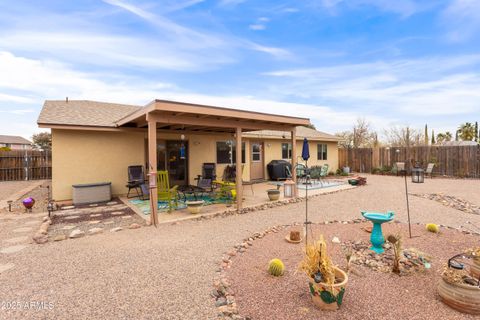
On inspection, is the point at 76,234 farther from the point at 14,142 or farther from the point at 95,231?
the point at 14,142

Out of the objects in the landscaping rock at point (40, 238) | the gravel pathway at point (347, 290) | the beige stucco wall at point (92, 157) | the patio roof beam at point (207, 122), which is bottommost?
the gravel pathway at point (347, 290)

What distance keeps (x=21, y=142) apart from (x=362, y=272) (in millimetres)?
52253

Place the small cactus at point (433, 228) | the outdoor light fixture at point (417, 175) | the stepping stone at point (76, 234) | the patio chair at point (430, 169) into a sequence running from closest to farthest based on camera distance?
the stepping stone at point (76, 234)
the small cactus at point (433, 228)
the outdoor light fixture at point (417, 175)
the patio chair at point (430, 169)

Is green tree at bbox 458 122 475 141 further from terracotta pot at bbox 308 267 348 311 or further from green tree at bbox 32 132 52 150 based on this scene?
green tree at bbox 32 132 52 150

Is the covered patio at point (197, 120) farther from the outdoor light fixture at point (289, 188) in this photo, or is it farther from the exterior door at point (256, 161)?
the exterior door at point (256, 161)

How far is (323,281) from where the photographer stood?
2418 millimetres

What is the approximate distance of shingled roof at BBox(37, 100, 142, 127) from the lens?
7.49 metres

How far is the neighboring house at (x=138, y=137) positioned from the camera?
19.9 feet

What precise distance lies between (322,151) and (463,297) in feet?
48.0

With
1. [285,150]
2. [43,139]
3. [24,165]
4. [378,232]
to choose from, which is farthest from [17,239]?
[43,139]

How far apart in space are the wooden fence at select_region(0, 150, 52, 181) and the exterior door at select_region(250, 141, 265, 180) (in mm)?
12239

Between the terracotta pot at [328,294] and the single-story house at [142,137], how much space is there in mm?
4294

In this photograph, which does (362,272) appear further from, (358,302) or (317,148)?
(317,148)

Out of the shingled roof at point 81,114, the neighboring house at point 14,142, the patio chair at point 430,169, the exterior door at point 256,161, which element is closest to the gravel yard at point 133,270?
the shingled roof at point 81,114
